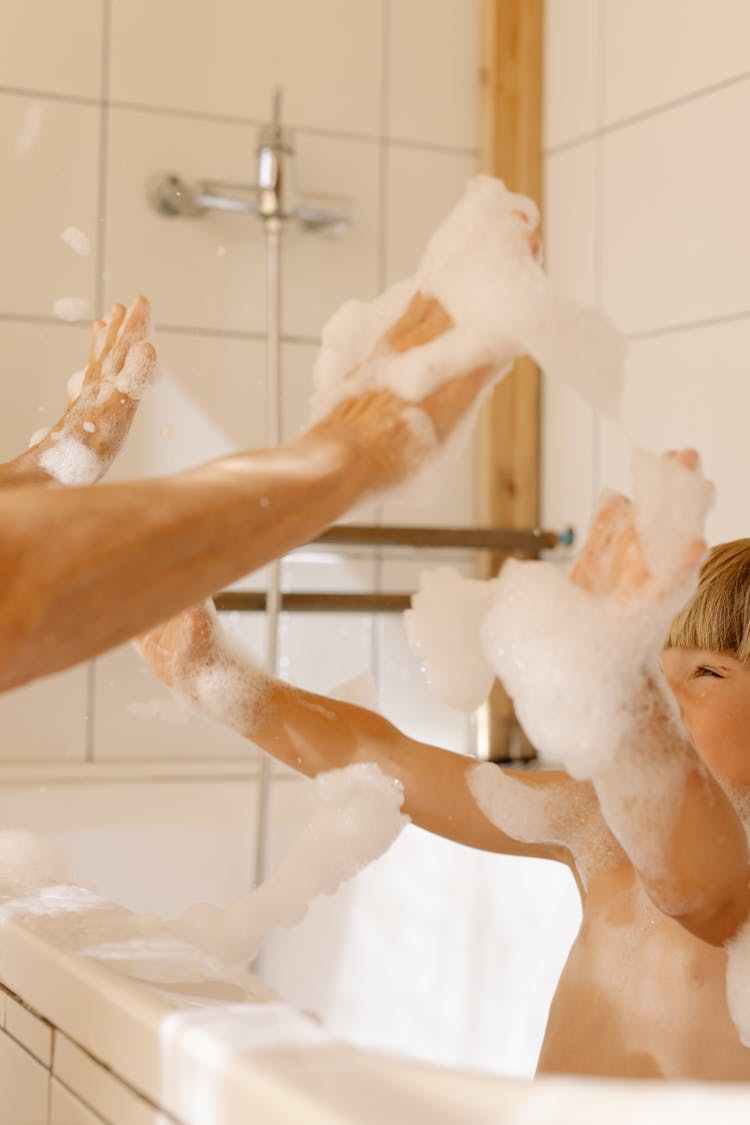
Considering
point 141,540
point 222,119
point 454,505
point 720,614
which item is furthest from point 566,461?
point 141,540

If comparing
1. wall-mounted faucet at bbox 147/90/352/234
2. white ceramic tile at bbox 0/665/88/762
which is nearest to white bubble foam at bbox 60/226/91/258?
wall-mounted faucet at bbox 147/90/352/234

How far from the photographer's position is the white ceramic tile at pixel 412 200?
2.20 metres

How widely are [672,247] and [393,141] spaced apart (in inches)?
20.9

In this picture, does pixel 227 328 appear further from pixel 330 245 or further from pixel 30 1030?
pixel 30 1030

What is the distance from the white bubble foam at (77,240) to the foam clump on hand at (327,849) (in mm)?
1166

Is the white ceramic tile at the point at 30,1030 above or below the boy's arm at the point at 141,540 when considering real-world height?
below

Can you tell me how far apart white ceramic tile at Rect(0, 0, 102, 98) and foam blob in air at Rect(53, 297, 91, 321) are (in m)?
0.29

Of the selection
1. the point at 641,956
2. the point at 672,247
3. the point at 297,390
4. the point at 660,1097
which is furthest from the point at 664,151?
the point at 660,1097

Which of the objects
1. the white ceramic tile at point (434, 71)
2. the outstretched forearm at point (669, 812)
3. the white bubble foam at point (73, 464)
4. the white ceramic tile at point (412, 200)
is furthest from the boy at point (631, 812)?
the white ceramic tile at point (434, 71)

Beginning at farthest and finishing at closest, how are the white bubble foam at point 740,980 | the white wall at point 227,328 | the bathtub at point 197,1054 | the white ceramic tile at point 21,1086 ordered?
the white wall at point 227,328 → the white bubble foam at point 740,980 → the white ceramic tile at point 21,1086 → the bathtub at point 197,1054

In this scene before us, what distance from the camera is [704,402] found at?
1822 millimetres

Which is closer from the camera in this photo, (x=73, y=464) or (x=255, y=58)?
(x=73, y=464)

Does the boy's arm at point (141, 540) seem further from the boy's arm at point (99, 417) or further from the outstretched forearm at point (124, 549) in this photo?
the boy's arm at point (99, 417)

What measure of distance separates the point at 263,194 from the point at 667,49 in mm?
581
